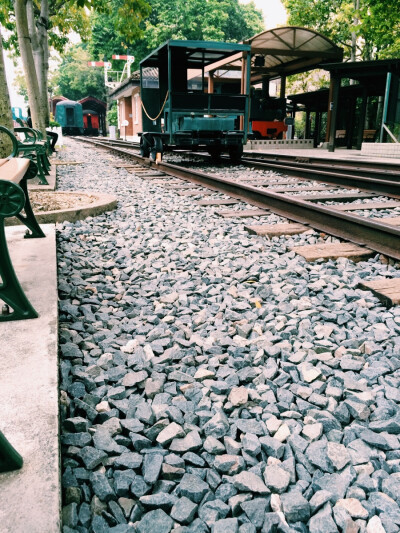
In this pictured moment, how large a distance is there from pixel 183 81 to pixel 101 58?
44441mm

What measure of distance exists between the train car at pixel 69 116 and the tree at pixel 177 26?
719 centimetres

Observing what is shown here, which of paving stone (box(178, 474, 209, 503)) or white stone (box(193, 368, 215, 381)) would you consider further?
white stone (box(193, 368, 215, 381))

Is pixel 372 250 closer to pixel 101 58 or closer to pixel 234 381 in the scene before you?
pixel 234 381

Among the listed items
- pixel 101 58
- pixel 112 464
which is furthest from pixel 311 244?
pixel 101 58

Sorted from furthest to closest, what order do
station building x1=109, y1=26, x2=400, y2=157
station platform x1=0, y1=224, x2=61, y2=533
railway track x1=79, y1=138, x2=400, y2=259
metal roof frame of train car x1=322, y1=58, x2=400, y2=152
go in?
station building x1=109, y1=26, x2=400, y2=157 → metal roof frame of train car x1=322, y1=58, x2=400, y2=152 → railway track x1=79, y1=138, x2=400, y2=259 → station platform x1=0, y1=224, x2=61, y2=533

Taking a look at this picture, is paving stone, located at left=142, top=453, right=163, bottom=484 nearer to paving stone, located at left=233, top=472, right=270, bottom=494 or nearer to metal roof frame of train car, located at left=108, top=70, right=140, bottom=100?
paving stone, located at left=233, top=472, right=270, bottom=494

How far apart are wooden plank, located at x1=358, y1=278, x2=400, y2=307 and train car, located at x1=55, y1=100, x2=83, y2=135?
155 ft

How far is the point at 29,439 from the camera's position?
4.14 feet

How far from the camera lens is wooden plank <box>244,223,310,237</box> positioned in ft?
13.5

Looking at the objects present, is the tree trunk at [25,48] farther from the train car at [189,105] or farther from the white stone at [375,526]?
the white stone at [375,526]

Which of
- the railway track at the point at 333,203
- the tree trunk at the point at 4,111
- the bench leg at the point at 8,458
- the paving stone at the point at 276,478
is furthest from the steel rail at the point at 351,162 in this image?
the bench leg at the point at 8,458

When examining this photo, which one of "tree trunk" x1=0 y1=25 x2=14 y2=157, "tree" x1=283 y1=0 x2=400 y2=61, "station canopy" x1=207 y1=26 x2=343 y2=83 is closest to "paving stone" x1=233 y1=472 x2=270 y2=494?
"tree trunk" x1=0 y1=25 x2=14 y2=157

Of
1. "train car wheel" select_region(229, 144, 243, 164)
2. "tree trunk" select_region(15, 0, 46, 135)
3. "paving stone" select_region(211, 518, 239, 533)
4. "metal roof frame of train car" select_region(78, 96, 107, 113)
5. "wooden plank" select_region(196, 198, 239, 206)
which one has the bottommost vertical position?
"paving stone" select_region(211, 518, 239, 533)

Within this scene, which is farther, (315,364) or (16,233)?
(16,233)
